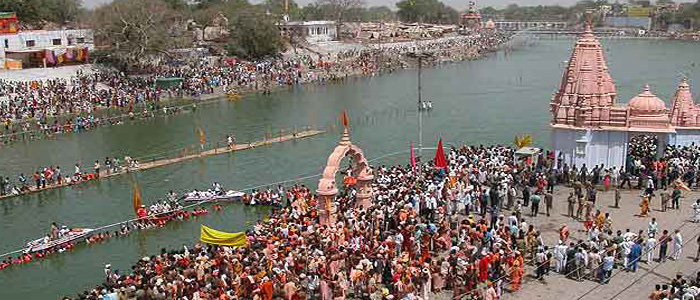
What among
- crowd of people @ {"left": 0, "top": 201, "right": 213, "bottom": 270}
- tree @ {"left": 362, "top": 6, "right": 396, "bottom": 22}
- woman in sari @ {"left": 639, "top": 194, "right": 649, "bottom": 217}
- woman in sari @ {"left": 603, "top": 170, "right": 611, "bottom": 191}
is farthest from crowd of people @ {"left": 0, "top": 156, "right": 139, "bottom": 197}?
tree @ {"left": 362, "top": 6, "right": 396, "bottom": 22}

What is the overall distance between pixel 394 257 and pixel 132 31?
48.4 metres

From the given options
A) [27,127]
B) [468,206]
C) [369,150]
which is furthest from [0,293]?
[27,127]

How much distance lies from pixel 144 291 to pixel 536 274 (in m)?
9.41

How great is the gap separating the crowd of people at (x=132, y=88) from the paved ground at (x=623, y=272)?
32756 mm

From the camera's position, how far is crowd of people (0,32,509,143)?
4419cm

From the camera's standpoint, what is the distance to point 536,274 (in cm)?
1644

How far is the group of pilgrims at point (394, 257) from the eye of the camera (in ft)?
Result: 51.2

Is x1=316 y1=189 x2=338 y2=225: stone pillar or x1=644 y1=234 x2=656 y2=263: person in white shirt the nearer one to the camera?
x1=644 y1=234 x2=656 y2=263: person in white shirt

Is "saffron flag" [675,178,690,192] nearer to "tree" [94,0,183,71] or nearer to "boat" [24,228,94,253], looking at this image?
"boat" [24,228,94,253]

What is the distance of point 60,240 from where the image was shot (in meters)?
23.2

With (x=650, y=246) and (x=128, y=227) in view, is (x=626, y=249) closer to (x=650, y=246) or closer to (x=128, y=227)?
(x=650, y=246)

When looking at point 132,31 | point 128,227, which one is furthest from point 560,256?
point 132,31

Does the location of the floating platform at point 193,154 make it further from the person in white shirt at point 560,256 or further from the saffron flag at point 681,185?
the saffron flag at point 681,185

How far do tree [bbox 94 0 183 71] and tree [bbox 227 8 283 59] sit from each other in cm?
1169
